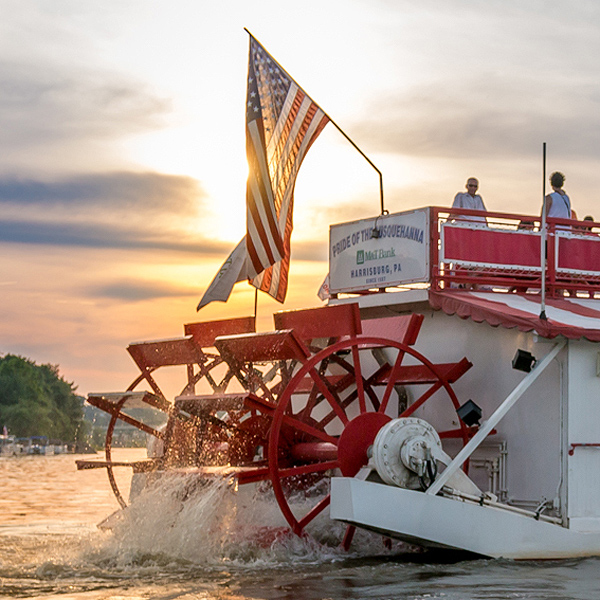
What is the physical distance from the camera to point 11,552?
12.1m

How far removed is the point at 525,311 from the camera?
11797mm

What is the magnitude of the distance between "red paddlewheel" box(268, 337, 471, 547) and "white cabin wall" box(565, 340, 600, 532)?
1239 mm

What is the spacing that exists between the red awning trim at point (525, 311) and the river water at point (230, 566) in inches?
85.0

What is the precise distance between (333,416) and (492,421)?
324 centimetres

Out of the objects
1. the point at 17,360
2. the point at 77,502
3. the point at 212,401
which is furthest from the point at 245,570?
the point at 17,360

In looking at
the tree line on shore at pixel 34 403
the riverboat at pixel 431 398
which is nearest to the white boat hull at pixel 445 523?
the riverboat at pixel 431 398

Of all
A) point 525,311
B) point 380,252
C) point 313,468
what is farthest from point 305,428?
point 525,311

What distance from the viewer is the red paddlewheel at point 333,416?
1134 cm

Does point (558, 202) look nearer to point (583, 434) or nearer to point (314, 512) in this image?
point (583, 434)

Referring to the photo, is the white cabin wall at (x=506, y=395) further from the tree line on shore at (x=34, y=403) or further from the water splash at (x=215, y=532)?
the tree line on shore at (x=34, y=403)

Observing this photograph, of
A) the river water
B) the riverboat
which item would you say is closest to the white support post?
the riverboat

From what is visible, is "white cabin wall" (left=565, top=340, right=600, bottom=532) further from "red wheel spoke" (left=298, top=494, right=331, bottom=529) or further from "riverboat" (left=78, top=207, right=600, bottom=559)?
"red wheel spoke" (left=298, top=494, right=331, bottom=529)

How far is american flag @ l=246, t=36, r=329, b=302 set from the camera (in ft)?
44.0

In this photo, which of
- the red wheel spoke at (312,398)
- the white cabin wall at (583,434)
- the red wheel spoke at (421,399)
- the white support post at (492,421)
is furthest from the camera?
the red wheel spoke at (312,398)
